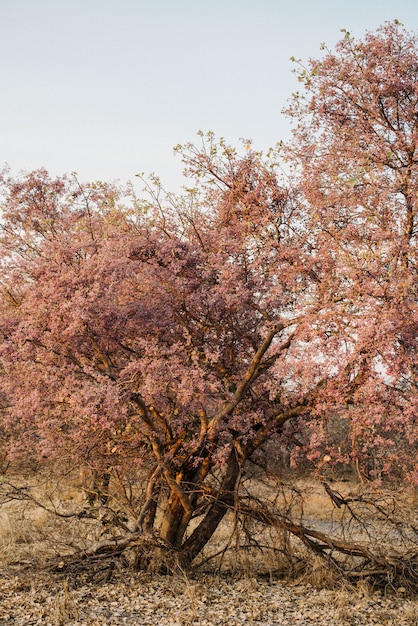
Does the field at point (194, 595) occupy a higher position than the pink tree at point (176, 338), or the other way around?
the pink tree at point (176, 338)

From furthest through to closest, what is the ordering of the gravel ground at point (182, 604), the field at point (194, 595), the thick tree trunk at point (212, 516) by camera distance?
the thick tree trunk at point (212, 516)
the field at point (194, 595)
the gravel ground at point (182, 604)

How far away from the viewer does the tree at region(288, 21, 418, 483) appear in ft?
24.5

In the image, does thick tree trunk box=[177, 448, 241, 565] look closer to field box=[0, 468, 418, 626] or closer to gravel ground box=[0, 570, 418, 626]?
field box=[0, 468, 418, 626]

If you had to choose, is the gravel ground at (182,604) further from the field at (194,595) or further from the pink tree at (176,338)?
the pink tree at (176,338)

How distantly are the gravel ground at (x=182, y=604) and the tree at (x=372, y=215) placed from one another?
1787 mm

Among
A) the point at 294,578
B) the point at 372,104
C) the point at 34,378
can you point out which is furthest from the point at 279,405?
the point at 372,104

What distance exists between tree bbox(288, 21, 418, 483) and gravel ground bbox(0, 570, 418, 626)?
1.79 metres

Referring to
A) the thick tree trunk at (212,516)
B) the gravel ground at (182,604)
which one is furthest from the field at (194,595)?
the thick tree trunk at (212,516)

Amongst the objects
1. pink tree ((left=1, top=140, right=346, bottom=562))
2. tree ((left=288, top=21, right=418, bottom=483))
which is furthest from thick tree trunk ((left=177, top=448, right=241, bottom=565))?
tree ((left=288, top=21, right=418, bottom=483))

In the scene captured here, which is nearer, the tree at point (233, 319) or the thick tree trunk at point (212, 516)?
the tree at point (233, 319)

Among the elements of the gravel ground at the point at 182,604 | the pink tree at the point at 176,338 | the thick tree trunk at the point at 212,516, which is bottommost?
the gravel ground at the point at 182,604

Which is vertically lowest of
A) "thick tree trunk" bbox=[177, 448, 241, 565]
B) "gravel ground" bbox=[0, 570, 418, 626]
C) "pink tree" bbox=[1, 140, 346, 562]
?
"gravel ground" bbox=[0, 570, 418, 626]

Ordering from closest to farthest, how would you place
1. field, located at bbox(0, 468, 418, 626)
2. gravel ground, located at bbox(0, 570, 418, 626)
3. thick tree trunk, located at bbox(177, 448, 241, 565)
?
gravel ground, located at bbox(0, 570, 418, 626) → field, located at bbox(0, 468, 418, 626) → thick tree trunk, located at bbox(177, 448, 241, 565)

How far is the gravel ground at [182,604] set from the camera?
696cm
